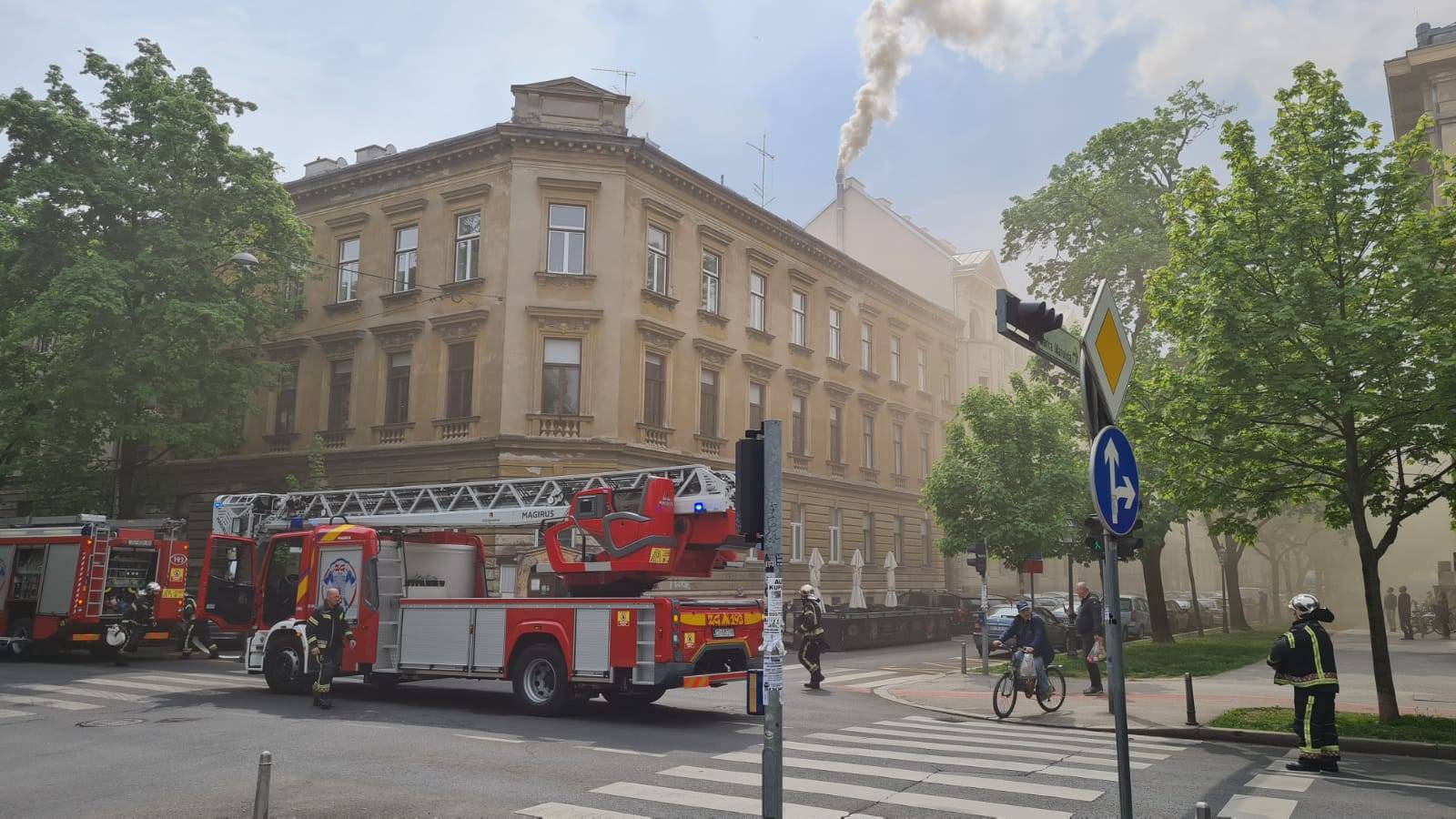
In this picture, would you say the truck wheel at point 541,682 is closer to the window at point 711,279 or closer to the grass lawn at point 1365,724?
the grass lawn at point 1365,724

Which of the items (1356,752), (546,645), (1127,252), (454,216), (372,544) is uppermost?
(454,216)

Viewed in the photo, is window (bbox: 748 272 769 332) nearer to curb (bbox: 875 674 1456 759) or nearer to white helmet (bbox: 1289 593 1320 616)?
curb (bbox: 875 674 1456 759)

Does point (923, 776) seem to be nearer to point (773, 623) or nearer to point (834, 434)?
point (773, 623)

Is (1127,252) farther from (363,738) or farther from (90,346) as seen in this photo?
(90,346)

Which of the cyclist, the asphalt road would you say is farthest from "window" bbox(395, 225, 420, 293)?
the cyclist

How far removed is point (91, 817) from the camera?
787 cm

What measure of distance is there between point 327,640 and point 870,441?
106 ft

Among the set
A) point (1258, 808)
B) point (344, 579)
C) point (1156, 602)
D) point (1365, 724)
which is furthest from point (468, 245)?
point (1258, 808)

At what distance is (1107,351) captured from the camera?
267 inches

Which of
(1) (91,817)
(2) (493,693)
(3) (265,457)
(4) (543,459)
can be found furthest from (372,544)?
(3) (265,457)

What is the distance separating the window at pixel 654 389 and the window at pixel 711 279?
136 inches

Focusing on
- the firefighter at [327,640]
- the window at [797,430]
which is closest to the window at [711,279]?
the window at [797,430]

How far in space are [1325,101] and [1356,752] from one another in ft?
28.0

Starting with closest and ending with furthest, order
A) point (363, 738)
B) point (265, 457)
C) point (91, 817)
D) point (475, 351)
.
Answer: point (91, 817), point (363, 738), point (475, 351), point (265, 457)
